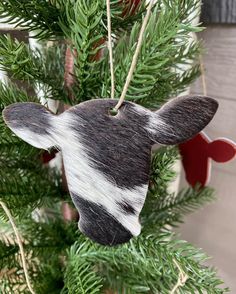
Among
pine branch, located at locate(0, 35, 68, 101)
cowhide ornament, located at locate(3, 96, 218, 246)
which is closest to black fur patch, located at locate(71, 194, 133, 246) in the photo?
cowhide ornament, located at locate(3, 96, 218, 246)

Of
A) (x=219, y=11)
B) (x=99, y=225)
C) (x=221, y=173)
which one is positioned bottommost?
(x=221, y=173)

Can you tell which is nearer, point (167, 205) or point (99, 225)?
point (99, 225)

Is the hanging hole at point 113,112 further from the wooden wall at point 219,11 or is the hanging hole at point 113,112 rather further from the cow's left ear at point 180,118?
the wooden wall at point 219,11

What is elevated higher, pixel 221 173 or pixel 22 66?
pixel 22 66

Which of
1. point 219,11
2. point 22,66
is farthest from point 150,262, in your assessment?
point 219,11

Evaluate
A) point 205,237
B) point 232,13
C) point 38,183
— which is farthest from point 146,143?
point 205,237

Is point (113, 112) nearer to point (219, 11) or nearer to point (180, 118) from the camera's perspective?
point (180, 118)
